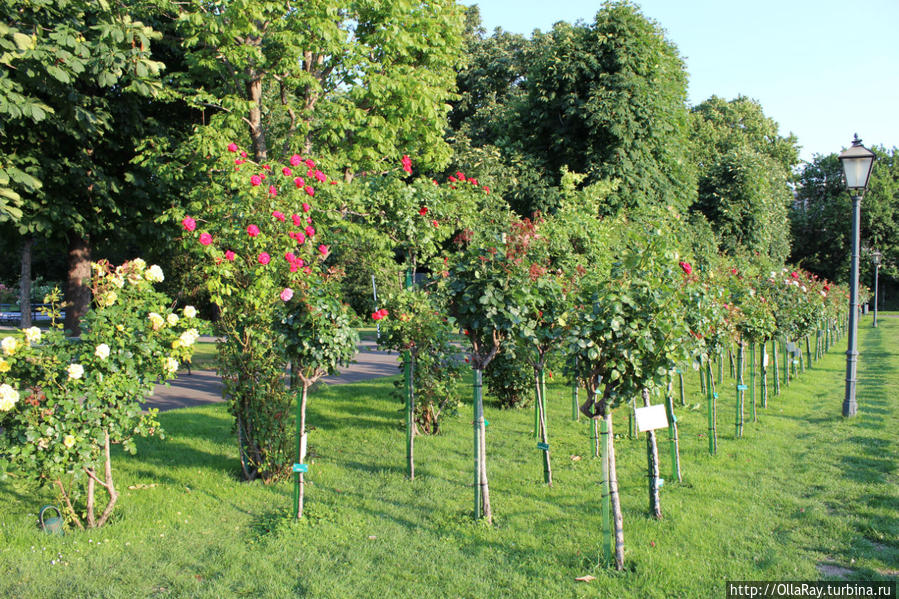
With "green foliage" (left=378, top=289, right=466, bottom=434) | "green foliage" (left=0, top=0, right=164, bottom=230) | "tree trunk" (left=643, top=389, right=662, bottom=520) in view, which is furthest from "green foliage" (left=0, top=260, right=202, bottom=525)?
"tree trunk" (left=643, top=389, right=662, bottom=520)

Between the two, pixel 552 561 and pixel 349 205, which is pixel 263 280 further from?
pixel 552 561

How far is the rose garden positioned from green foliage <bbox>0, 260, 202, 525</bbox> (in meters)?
0.02

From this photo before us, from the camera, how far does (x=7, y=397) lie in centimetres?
434

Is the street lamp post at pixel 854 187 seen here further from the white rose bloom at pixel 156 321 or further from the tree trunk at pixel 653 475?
the white rose bloom at pixel 156 321

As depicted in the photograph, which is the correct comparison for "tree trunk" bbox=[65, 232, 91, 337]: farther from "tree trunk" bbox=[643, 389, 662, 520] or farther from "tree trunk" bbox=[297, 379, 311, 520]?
"tree trunk" bbox=[643, 389, 662, 520]

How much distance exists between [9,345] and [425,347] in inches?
166

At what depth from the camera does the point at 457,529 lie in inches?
202

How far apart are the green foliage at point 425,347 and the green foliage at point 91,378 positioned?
247 cm

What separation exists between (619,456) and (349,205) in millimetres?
4750

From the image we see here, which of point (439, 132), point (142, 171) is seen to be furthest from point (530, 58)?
point (142, 171)

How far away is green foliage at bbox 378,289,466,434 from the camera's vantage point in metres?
7.14

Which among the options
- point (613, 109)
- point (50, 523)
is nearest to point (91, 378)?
point (50, 523)

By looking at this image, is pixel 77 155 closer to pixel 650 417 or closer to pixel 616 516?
pixel 650 417

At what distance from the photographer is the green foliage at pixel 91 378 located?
14.9 feet
